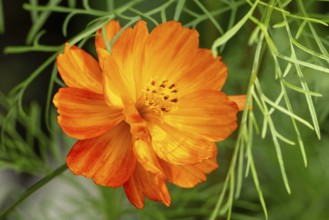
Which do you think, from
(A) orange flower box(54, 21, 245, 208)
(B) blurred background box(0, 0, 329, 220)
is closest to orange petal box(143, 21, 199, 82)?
(A) orange flower box(54, 21, 245, 208)

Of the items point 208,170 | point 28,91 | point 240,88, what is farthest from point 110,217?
point 28,91

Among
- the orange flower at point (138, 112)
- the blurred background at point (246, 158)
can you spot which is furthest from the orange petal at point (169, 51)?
the blurred background at point (246, 158)

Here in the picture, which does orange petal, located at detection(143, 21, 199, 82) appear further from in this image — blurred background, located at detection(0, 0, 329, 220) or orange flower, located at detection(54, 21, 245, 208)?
blurred background, located at detection(0, 0, 329, 220)

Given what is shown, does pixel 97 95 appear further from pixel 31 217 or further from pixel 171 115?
pixel 31 217

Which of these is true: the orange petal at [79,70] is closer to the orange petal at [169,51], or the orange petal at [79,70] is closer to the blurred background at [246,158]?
the orange petal at [169,51]

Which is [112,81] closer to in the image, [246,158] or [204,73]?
[204,73]

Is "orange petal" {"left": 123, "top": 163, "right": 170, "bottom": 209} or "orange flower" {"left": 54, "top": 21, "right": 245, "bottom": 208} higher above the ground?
"orange flower" {"left": 54, "top": 21, "right": 245, "bottom": 208}
